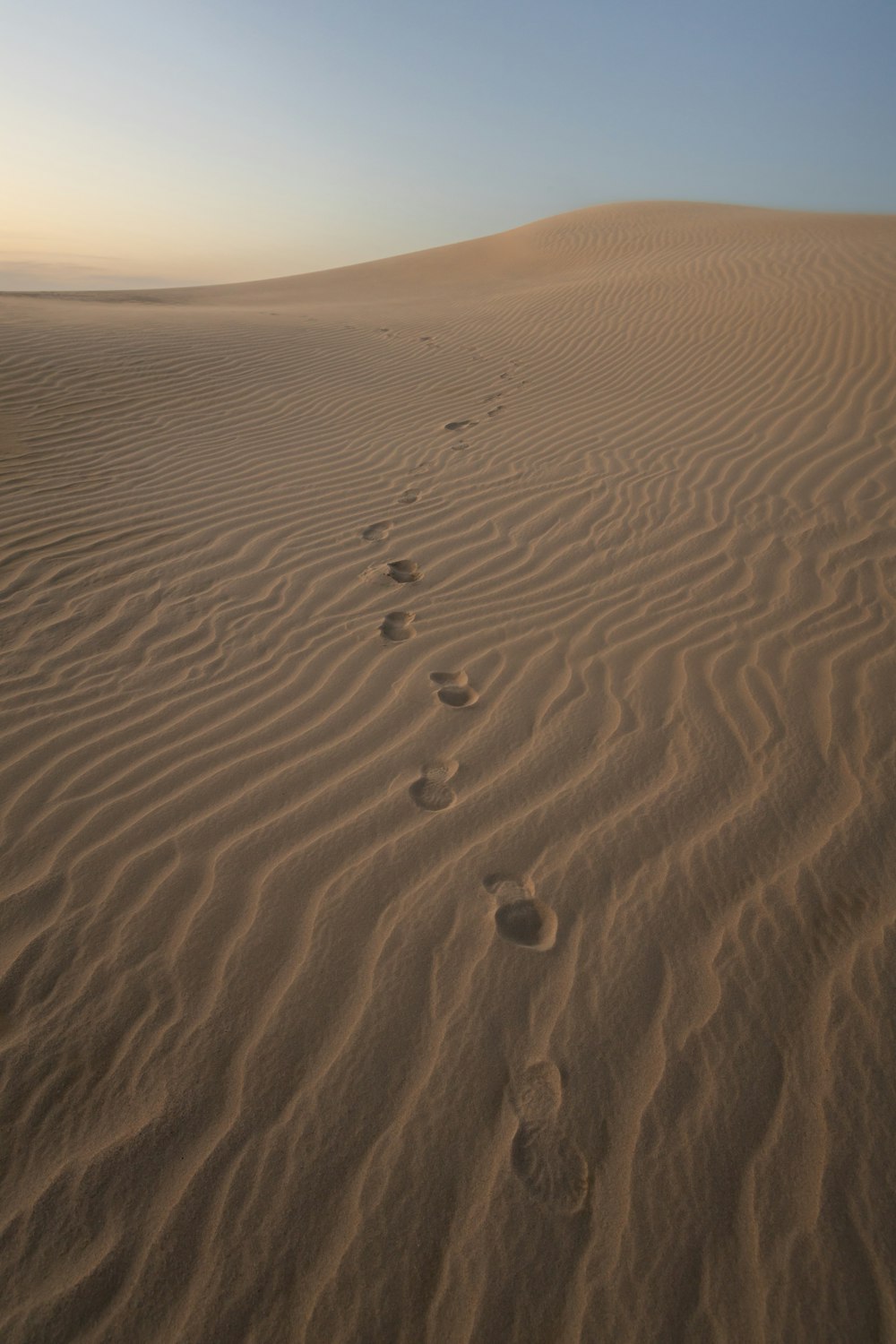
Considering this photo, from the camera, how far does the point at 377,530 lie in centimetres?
448

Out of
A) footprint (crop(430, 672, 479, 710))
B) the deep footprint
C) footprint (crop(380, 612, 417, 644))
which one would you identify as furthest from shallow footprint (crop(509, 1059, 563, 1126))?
footprint (crop(380, 612, 417, 644))

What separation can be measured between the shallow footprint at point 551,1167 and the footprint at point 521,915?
47cm

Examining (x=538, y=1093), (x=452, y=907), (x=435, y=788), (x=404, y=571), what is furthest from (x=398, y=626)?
(x=538, y=1093)

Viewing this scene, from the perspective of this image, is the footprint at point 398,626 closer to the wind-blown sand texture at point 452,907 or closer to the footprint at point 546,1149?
the wind-blown sand texture at point 452,907

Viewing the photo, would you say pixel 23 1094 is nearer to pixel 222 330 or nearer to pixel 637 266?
pixel 222 330

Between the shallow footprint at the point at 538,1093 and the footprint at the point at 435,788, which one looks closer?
the shallow footprint at the point at 538,1093

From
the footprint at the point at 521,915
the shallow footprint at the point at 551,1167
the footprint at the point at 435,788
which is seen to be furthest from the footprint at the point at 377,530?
the shallow footprint at the point at 551,1167

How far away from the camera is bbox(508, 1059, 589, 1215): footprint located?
1476mm

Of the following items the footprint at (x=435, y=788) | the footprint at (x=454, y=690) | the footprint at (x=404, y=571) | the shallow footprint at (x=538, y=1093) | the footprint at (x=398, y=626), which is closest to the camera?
the shallow footprint at (x=538, y=1093)

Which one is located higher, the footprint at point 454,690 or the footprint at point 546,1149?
the footprint at point 454,690

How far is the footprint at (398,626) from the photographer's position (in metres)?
3.39

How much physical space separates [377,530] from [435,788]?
7.97 ft

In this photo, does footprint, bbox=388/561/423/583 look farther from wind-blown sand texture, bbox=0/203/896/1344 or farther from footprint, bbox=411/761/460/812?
footprint, bbox=411/761/460/812

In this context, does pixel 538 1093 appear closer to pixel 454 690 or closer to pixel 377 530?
pixel 454 690
